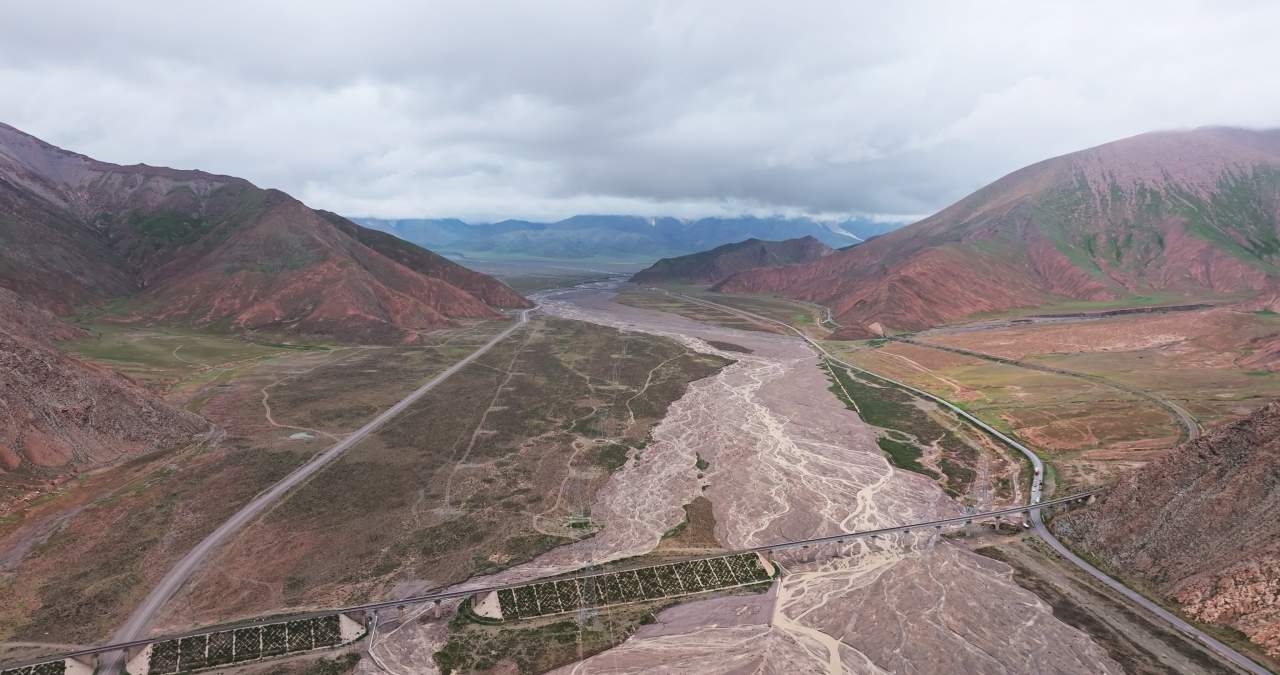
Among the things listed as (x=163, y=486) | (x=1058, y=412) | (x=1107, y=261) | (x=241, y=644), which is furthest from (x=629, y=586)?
(x=1107, y=261)

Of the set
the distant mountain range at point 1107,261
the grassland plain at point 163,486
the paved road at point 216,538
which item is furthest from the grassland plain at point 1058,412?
the grassland plain at point 163,486

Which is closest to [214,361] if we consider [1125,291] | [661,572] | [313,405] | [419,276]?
[313,405]

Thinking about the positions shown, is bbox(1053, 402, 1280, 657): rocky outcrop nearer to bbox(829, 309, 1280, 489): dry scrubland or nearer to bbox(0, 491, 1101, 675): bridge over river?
bbox(0, 491, 1101, 675): bridge over river

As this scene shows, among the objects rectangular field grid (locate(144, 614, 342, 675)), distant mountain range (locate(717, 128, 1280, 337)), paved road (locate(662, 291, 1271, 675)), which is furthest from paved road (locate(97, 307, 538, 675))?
distant mountain range (locate(717, 128, 1280, 337))

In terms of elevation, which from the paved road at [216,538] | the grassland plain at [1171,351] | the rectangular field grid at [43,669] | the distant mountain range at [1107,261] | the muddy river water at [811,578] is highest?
the distant mountain range at [1107,261]

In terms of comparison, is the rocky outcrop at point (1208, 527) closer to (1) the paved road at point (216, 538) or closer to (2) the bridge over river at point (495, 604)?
(2) the bridge over river at point (495, 604)

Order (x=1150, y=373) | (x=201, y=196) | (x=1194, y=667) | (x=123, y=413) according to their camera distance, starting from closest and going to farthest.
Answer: (x=1194, y=667) → (x=123, y=413) → (x=1150, y=373) → (x=201, y=196)

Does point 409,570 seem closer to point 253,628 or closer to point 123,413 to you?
point 253,628
